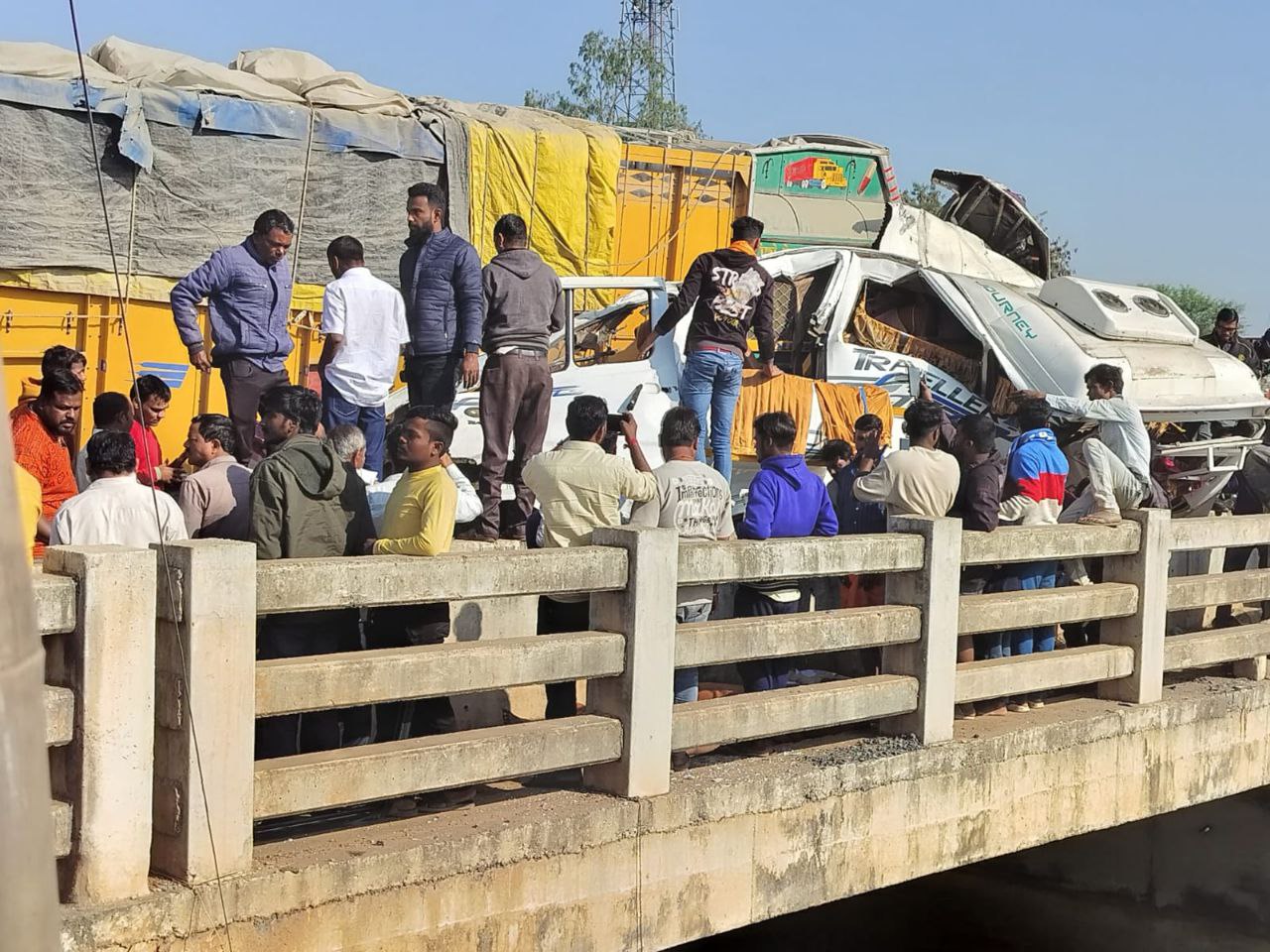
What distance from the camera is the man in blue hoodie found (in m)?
6.42

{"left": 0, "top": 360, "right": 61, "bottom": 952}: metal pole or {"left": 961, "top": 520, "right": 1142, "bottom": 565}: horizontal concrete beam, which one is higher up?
{"left": 0, "top": 360, "right": 61, "bottom": 952}: metal pole

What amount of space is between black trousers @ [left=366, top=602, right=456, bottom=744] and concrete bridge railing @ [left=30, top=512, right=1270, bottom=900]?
0.36 metres

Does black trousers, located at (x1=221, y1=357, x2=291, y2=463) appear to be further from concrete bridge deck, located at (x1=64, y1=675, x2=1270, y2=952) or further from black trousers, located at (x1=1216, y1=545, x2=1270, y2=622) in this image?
black trousers, located at (x1=1216, y1=545, x2=1270, y2=622)

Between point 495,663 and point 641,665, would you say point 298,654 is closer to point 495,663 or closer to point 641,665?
point 495,663

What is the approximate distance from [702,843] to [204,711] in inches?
79.3

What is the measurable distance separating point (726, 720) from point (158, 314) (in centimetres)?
808

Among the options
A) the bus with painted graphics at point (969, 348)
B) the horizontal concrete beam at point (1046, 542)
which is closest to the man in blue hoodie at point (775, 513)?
the horizontal concrete beam at point (1046, 542)

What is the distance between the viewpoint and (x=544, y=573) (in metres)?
4.93

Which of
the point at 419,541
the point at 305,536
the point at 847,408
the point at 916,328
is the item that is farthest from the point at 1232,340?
the point at 305,536

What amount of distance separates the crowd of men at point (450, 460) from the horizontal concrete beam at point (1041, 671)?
31 centimetres

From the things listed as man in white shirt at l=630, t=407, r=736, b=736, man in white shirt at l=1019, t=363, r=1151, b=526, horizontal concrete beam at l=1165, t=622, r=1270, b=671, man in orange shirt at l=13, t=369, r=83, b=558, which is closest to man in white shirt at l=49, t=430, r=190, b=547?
man in orange shirt at l=13, t=369, r=83, b=558

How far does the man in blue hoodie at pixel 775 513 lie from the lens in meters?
6.42

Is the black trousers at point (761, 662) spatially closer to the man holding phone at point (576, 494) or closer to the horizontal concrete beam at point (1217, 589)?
the man holding phone at point (576, 494)

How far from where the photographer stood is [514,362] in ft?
25.4
